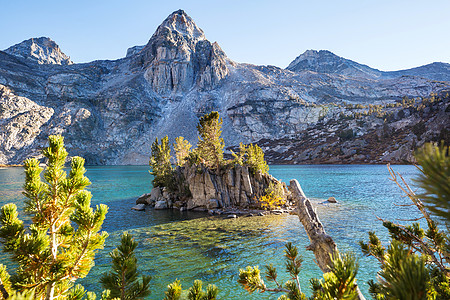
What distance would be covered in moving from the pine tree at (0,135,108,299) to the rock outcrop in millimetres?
31897

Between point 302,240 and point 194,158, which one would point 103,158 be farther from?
point 302,240

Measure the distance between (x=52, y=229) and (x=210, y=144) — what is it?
36.5 meters

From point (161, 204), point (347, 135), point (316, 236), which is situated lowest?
point (161, 204)

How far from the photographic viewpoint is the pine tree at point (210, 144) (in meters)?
38.8

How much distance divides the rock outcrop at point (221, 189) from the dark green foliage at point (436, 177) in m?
33.4

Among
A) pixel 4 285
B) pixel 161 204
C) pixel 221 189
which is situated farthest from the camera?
pixel 161 204

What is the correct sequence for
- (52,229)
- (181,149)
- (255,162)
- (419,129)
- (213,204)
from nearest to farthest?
1. (52,229)
2. (213,204)
3. (255,162)
4. (181,149)
5. (419,129)

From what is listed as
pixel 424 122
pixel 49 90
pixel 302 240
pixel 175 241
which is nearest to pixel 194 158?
pixel 175 241

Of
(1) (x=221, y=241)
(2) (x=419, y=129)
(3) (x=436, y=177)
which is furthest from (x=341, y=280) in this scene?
(2) (x=419, y=129)

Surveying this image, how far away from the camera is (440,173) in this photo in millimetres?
1246

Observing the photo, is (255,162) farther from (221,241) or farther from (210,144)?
(221,241)

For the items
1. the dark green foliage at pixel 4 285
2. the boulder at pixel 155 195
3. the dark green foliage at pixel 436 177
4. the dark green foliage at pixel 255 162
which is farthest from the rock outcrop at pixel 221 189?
the dark green foliage at pixel 436 177

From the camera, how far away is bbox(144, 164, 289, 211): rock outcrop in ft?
114

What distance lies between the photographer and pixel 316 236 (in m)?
4.96
